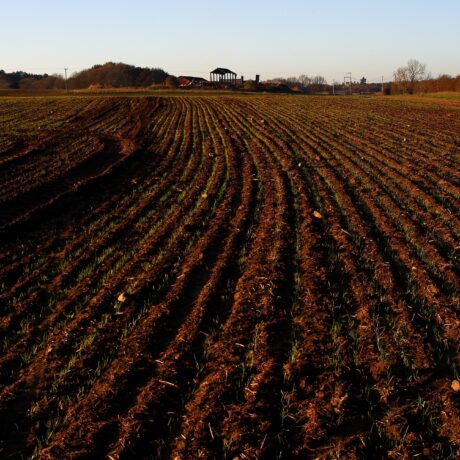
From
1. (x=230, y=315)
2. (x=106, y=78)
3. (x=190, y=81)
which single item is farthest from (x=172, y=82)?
(x=230, y=315)

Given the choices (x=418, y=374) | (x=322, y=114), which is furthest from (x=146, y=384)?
(x=322, y=114)

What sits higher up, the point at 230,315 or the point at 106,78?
the point at 106,78

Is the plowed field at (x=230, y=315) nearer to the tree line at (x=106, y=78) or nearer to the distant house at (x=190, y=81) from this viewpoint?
the distant house at (x=190, y=81)

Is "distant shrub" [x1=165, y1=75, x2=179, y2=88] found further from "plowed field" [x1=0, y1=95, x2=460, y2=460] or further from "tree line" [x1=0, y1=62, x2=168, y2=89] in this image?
"plowed field" [x1=0, y1=95, x2=460, y2=460]

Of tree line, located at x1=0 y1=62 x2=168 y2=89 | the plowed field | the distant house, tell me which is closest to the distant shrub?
the distant house

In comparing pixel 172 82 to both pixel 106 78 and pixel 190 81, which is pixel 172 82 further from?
pixel 106 78

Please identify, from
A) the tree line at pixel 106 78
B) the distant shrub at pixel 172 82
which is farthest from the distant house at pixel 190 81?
the tree line at pixel 106 78

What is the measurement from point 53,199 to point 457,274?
987cm

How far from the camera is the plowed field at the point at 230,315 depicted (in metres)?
4.25

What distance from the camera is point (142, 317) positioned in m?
6.23

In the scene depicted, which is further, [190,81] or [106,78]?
[106,78]

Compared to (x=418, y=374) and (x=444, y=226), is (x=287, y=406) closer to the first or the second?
(x=418, y=374)

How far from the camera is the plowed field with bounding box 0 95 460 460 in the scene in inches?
167

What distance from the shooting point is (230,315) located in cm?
624
